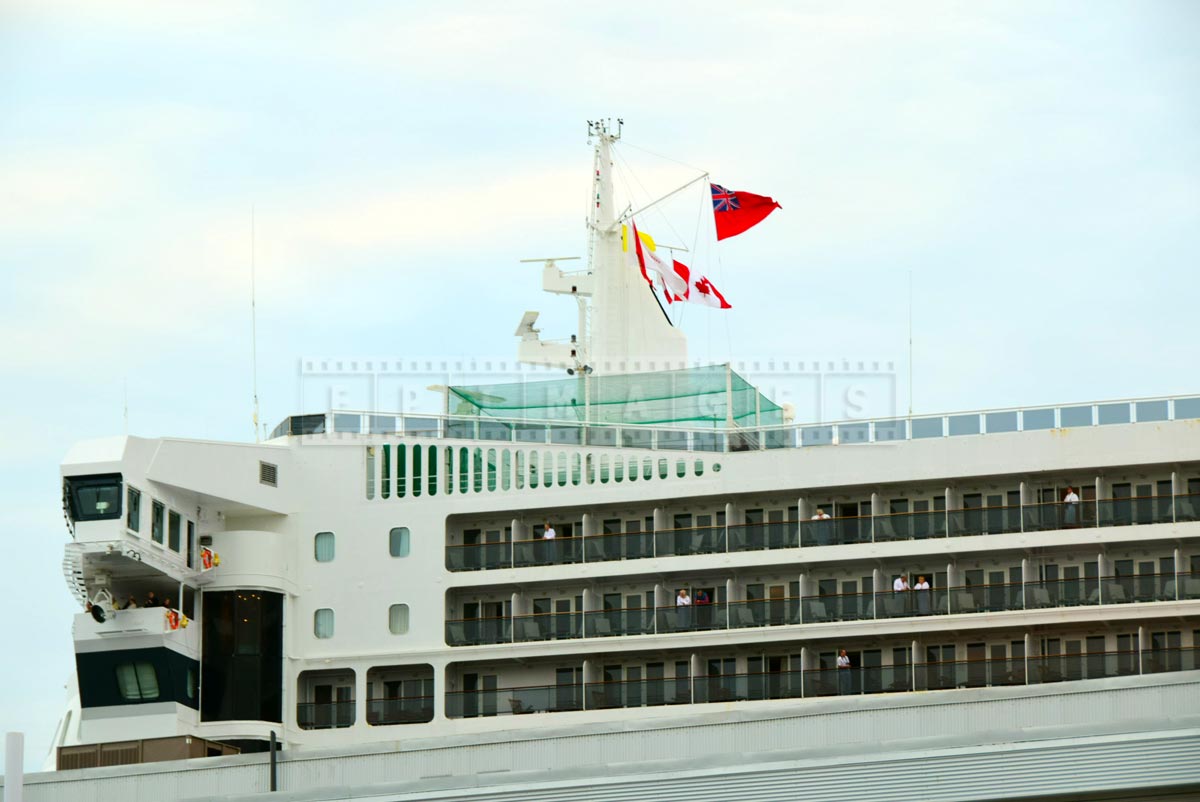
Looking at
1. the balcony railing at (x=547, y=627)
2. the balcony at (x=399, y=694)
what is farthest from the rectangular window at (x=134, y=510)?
the balcony railing at (x=547, y=627)

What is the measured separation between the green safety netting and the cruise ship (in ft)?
0.19

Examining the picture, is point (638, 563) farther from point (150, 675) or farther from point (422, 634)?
point (150, 675)

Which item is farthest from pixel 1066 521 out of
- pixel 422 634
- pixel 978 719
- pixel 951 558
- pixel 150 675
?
pixel 150 675

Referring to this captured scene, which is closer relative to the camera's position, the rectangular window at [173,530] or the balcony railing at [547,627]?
the rectangular window at [173,530]

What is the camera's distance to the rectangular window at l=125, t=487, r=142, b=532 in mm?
Answer: 46406

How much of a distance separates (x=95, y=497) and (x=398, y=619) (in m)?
7.17

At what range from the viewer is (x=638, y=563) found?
48156 mm

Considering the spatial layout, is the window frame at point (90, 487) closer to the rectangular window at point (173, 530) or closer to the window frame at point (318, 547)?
the rectangular window at point (173, 530)

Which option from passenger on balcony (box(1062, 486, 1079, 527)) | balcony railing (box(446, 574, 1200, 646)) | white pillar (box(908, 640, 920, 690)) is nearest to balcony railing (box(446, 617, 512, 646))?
balcony railing (box(446, 574, 1200, 646))

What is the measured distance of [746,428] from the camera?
49031 mm

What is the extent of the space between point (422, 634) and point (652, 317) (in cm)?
993

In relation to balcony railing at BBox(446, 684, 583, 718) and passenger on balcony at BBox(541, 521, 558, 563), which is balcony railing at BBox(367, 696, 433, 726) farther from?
passenger on balcony at BBox(541, 521, 558, 563)

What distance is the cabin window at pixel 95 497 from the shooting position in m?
46.3

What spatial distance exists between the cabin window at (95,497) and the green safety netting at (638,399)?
834cm
